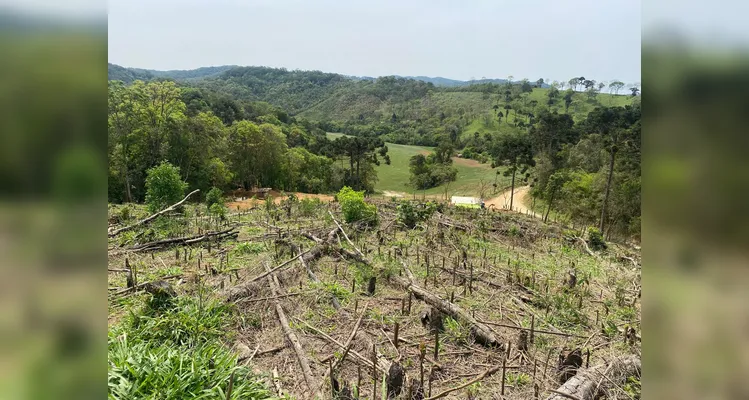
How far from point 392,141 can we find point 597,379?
6854 centimetres

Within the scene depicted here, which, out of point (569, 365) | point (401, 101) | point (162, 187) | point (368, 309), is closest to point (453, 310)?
point (368, 309)

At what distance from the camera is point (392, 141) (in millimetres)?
71562

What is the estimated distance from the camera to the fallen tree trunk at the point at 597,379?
389 cm

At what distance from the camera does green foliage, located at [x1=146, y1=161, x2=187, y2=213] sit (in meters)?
11.9

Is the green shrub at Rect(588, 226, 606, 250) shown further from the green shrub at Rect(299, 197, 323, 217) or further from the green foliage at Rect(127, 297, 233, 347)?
the green foliage at Rect(127, 297, 233, 347)

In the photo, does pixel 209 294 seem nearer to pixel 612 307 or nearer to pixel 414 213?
pixel 612 307

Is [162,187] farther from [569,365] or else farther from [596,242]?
[596,242]

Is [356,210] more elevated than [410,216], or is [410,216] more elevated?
[356,210]

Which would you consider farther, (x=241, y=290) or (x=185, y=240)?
(x=185, y=240)

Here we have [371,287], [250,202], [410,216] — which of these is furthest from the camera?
[250,202]

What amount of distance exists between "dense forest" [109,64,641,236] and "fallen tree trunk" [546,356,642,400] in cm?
212

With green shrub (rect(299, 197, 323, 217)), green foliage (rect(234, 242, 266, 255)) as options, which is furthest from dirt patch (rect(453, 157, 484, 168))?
green foliage (rect(234, 242, 266, 255))

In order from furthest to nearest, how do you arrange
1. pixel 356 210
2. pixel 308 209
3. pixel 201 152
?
1. pixel 201 152
2. pixel 308 209
3. pixel 356 210

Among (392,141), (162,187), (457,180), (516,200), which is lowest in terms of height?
(516,200)
